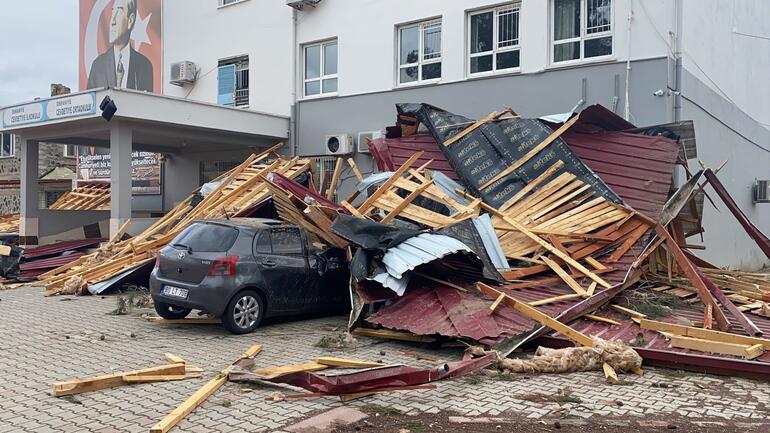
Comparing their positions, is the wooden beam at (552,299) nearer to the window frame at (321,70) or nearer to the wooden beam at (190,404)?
the wooden beam at (190,404)

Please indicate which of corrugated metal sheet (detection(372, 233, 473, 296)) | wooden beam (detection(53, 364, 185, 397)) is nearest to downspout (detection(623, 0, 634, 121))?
corrugated metal sheet (detection(372, 233, 473, 296))

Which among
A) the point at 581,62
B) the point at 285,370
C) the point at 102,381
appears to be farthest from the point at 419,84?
the point at 102,381

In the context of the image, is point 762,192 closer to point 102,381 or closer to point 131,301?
point 131,301

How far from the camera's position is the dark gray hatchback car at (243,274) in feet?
28.2

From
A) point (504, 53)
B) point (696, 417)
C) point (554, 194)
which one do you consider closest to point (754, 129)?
point (504, 53)

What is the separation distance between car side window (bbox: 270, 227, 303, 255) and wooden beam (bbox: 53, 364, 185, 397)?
3.03 m

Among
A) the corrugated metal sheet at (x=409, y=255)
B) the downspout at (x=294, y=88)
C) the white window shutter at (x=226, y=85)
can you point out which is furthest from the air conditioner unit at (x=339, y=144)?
the corrugated metal sheet at (x=409, y=255)

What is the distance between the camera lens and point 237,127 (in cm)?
1706

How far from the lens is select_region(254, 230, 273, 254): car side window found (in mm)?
9117

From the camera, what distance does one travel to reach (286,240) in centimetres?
958

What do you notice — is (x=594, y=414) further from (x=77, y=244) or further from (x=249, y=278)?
(x=77, y=244)

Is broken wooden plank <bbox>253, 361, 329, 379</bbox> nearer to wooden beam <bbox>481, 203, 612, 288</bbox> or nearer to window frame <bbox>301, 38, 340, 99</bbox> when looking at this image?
wooden beam <bbox>481, 203, 612, 288</bbox>

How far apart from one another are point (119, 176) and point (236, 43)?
21.6ft

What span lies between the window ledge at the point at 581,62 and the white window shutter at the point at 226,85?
10243 millimetres
